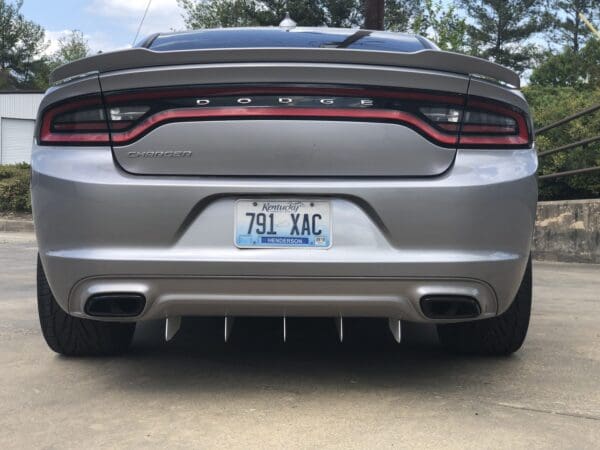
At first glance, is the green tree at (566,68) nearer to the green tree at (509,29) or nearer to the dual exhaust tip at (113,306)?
the green tree at (509,29)

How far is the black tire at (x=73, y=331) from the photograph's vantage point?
3129 millimetres

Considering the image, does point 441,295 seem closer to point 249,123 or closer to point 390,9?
point 249,123

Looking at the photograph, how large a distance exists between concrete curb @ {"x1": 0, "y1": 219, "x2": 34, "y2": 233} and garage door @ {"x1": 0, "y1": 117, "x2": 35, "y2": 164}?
1845 cm

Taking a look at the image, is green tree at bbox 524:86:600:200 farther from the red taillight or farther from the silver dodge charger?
the red taillight

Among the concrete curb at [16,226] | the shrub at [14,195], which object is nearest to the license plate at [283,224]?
the concrete curb at [16,226]

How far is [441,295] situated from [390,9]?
4487cm

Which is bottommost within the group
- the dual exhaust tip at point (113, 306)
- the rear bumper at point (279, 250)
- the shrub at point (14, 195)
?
the shrub at point (14, 195)

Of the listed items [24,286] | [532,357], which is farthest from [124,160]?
[24,286]

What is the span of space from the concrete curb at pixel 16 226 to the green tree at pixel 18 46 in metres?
40.8

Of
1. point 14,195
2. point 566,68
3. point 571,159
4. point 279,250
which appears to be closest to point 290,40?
point 279,250

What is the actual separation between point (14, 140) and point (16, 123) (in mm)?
730

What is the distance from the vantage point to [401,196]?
253 centimetres

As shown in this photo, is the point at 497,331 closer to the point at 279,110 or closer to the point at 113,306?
the point at 279,110

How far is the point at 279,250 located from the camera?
2547 mm
